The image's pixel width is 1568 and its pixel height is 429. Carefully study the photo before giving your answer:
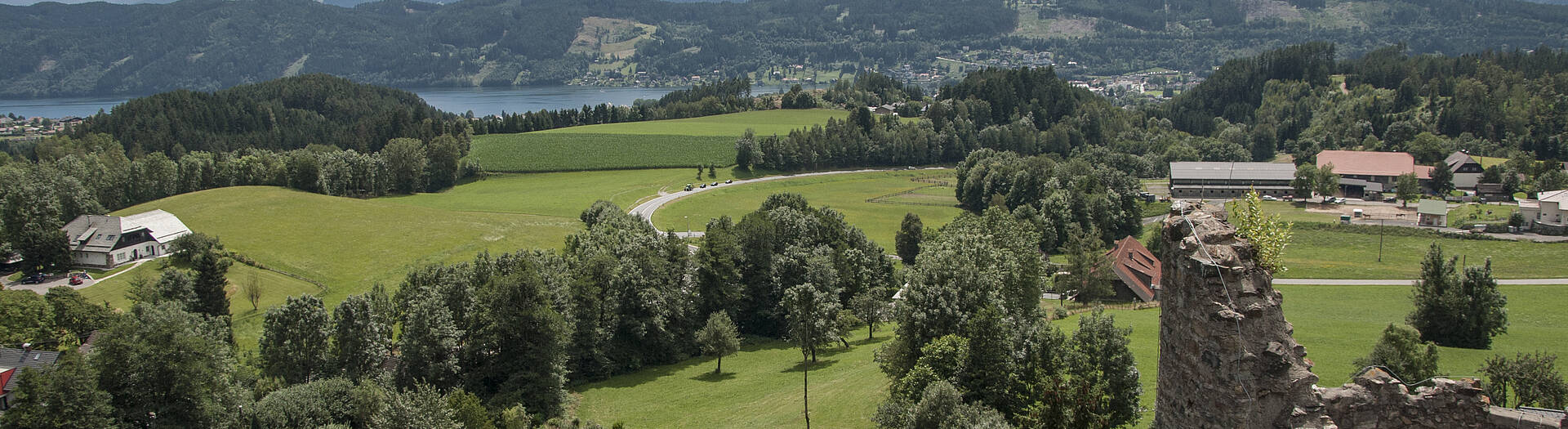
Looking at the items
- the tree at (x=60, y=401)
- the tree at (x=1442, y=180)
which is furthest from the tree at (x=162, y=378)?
the tree at (x=1442, y=180)

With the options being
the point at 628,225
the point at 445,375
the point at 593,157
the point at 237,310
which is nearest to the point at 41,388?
the point at 445,375

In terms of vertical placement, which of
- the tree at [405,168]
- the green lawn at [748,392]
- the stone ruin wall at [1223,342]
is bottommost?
the green lawn at [748,392]

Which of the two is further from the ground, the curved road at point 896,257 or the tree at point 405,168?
the tree at point 405,168

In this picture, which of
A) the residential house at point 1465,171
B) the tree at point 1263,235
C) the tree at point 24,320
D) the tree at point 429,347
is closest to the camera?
the tree at point 1263,235

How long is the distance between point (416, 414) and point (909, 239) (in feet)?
165

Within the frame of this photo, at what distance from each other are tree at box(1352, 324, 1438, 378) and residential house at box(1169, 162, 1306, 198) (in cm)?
7978

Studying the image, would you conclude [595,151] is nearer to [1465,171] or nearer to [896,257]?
[896,257]

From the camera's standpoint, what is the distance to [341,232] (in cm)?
8150

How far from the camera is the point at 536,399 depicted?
44.9m

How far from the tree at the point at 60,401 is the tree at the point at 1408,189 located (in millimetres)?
109475

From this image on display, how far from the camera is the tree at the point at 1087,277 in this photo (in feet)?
186

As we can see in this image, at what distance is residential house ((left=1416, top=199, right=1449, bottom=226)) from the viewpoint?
7871 cm

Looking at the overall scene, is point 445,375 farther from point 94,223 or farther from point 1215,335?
point 94,223

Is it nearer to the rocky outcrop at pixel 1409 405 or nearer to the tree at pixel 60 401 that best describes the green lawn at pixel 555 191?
the tree at pixel 60 401
